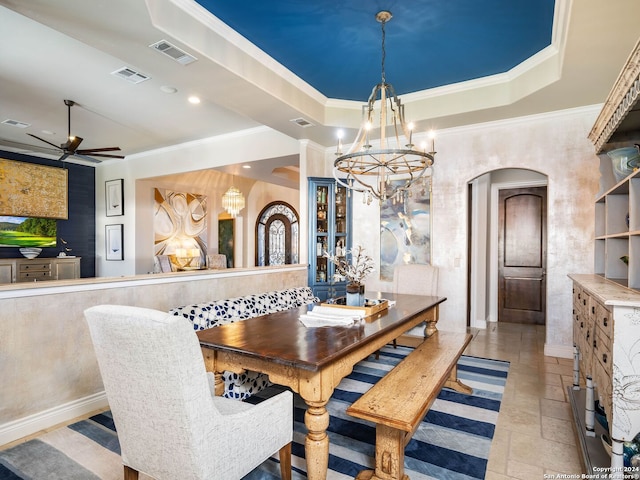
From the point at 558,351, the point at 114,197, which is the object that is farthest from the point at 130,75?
the point at 558,351

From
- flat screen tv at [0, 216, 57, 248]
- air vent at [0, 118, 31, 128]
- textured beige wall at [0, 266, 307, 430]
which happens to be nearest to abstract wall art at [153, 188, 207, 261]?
flat screen tv at [0, 216, 57, 248]

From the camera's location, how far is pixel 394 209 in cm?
511

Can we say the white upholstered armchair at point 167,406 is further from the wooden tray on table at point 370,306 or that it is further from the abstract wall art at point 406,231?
the abstract wall art at point 406,231

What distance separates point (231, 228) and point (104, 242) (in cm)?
281

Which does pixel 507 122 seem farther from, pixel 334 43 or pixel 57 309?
pixel 57 309

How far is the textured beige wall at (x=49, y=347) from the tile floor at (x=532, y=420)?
286 millimetres

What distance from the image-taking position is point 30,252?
6516 mm

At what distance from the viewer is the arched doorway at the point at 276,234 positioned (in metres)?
9.48

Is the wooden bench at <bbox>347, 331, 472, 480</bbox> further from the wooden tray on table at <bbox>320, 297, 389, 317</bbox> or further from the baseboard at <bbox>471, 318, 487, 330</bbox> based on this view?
the baseboard at <bbox>471, 318, 487, 330</bbox>

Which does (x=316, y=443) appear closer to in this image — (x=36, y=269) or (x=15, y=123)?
(x=15, y=123)

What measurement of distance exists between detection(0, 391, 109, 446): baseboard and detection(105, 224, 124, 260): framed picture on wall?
4.93m

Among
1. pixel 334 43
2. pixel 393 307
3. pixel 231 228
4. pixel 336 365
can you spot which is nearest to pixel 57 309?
pixel 336 365

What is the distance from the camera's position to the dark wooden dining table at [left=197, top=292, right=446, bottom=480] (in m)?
1.71

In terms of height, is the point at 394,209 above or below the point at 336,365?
above
